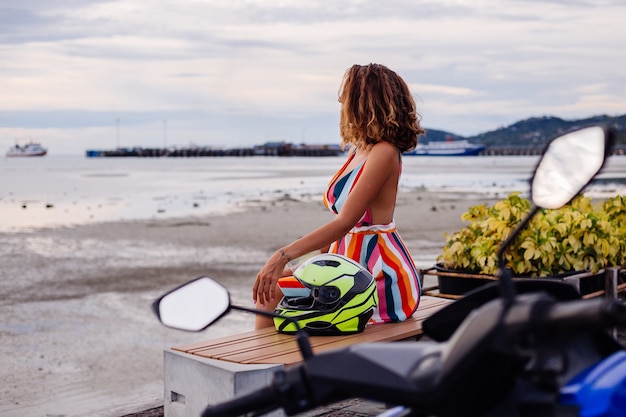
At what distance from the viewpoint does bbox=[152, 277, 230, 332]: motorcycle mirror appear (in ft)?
6.51

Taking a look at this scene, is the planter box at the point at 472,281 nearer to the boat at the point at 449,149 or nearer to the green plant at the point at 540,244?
the green plant at the point at 540,244

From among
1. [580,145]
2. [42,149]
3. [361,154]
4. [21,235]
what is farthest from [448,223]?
[42,149]

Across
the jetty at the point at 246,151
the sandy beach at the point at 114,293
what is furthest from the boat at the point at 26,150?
the sandy beach at the point at 114,293

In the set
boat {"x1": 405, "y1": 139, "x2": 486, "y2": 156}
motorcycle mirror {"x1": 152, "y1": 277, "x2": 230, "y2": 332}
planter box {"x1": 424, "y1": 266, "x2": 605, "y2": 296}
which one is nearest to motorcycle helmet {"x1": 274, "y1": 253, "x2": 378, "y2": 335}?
motorcycle mirror {"x1": 152, "y1": 277, "x2": 230, "y2": 332}

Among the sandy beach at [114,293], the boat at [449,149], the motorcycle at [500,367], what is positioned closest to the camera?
the motorcycle at [500,367]

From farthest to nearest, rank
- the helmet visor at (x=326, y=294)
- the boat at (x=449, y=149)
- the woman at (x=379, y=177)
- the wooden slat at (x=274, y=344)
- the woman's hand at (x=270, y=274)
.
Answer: the boat at (x=449, y=149)
the woman at (x=379, y=177)
the helmet visor at (x=326, y=294)
the woman's hand at (x=270, y=274)
the wooden slat at (x=274, y=344)

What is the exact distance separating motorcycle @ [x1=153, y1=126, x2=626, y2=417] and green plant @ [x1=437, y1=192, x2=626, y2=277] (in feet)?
16.5

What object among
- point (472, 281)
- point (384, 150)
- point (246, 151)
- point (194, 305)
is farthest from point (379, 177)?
point (246, 151)

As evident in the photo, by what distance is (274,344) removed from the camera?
162 inches

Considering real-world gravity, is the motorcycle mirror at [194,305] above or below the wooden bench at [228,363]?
above

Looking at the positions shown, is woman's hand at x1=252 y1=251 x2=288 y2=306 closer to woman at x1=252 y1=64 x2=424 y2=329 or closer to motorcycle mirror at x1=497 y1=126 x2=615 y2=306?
woman at x1=252 y1=64 x2=424 y2=329

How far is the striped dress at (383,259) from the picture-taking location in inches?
186

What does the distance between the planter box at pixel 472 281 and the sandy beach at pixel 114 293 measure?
7.94 feet

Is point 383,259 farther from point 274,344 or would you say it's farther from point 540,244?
point 540,244
